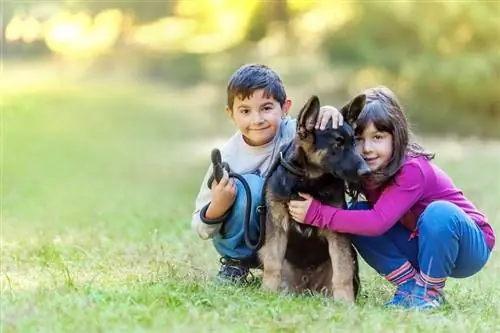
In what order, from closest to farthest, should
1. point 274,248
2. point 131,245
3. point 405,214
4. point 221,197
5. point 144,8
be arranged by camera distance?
point 274,248
point 405,214
point 221,197
point 131,245
point 144,8

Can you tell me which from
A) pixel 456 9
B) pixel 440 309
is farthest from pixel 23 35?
pixel 440 309

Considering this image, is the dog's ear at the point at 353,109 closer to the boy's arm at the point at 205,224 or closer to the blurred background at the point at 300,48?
the boy's arm at the point at 205,224

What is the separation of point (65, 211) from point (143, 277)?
3.97 meters

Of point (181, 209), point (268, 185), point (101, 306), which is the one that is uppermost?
point (268, 185)

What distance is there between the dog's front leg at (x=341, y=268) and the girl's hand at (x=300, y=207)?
0.71 ft

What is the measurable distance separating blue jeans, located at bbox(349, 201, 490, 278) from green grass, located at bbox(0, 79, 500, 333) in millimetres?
238

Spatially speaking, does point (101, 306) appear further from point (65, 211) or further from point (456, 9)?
point (456, 9)

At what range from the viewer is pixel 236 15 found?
23641mm

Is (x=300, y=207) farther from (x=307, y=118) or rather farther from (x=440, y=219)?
(x=440, y=219)

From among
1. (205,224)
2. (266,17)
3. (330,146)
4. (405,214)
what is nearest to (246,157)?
(205,224)

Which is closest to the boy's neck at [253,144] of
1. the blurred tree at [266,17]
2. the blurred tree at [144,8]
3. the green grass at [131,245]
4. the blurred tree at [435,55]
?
the green grass at [131,245]

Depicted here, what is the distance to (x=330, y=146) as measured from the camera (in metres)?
4.27

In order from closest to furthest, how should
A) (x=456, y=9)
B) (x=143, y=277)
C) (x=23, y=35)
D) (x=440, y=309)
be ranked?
(x=440, y=309)
(x=143, y=277)
(x=23, y=35)
(x=456, y=9)

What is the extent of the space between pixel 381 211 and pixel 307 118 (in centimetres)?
69
